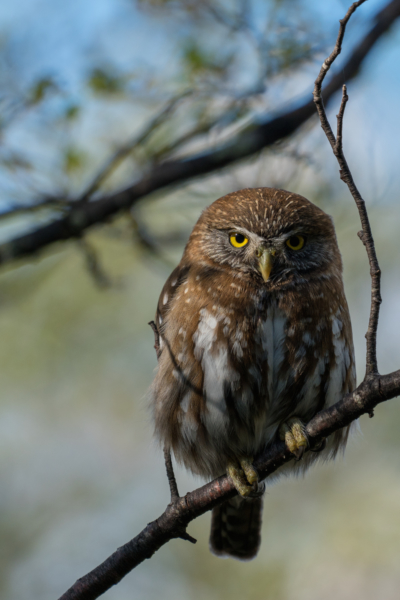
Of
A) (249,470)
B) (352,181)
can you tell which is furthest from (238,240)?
(352,181)

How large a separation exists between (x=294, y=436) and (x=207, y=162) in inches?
93.0

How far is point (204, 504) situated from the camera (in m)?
3.11

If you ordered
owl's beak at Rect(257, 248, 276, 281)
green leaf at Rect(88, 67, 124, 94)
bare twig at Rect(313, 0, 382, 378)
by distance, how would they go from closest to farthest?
bare twig at Rect(313, 0, 382, 378), owl's beak at Rect(257, 248, 276, 281), green leaf at Rect(88, 67, 124, 94)

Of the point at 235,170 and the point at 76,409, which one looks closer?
the point at 235,170

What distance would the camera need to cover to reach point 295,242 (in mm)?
3807

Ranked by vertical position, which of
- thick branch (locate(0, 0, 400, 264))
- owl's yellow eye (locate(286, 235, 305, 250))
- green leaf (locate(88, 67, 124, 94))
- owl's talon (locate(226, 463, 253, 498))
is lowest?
owl's talon (locate(226, 463, 253, 498))

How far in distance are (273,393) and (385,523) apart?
21.9 ft

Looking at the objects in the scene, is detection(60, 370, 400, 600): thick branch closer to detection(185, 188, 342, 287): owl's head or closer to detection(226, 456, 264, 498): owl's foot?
detection(226, 456, 264, 498): owl's foot

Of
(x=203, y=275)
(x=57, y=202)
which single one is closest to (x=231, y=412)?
(x=203, y=275)

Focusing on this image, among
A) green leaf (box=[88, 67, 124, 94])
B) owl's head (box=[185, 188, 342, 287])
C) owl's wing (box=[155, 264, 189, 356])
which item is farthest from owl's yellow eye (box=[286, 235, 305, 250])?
green leaf (box=[88, 67, 124, 94])

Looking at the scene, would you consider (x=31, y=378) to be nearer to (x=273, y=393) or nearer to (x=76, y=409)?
(x=76, y=409)

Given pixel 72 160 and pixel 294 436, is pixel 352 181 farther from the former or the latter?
A: pixel 72 160

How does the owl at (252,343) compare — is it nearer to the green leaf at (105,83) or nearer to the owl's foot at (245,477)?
the owl's foot at (245,477)

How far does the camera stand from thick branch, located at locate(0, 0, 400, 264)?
4602 millimetres
